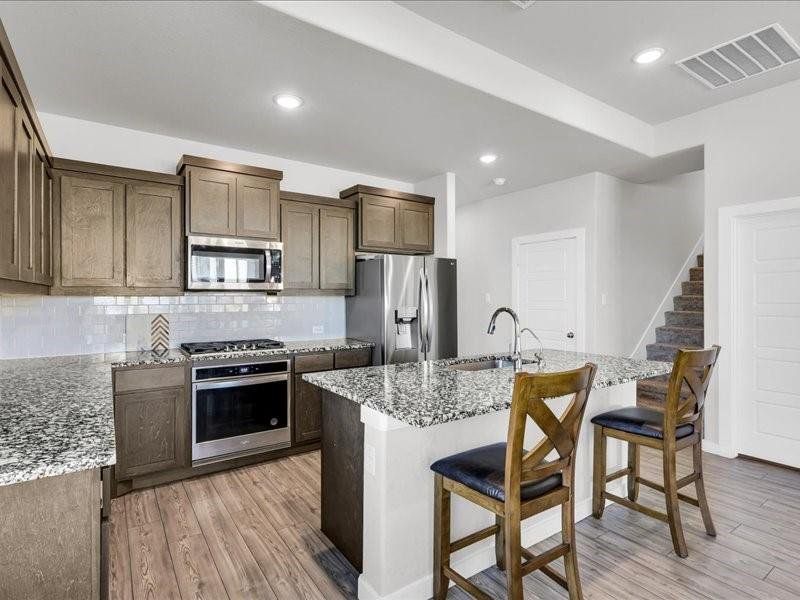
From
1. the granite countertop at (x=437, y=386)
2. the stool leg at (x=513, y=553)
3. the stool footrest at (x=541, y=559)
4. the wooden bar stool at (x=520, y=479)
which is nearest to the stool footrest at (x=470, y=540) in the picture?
the wooden bar stool at (x=520, y=479)

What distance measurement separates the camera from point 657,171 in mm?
4578

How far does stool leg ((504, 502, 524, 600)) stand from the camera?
1.55 meters

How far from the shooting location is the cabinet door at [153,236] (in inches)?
131

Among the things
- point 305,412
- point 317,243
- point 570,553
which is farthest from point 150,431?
point 570,553

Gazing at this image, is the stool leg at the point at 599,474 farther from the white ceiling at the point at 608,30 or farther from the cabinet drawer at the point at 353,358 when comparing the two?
the white ceiling at the point at 608,30

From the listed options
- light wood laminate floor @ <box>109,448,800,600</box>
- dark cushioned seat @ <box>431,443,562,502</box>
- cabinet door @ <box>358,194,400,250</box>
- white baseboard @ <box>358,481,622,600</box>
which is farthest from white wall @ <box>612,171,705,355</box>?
dark cushioned seat @ <box>431,443,562,502</box>

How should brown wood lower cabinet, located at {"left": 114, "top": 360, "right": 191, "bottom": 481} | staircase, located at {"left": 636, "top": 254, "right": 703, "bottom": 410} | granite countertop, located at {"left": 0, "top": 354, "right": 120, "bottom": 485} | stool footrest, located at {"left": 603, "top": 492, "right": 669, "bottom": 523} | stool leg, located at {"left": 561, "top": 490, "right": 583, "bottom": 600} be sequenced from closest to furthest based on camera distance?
1. granite countertop, located at {"left": 0, "top": 354, "right": 120, "bottom": 485}
2. stool leg, located at {"left": 561, "top": 490, "right": 583, "bottom": 600}
3. stool footrest, located at {"left": 603, "top": 492, "right": 669, "bottom": 523}
4. brown wood lower cabinet, located at {"left": 114, "top": 360, "right": 191, "bottom": 481}
5. staircase, located at {"left": 636, "top": 254, "right": 703, "bottom": 410}

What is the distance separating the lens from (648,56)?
286cm

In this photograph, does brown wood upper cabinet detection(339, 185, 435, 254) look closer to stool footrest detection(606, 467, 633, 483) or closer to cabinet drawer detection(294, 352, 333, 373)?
cabinet drawer detection(294, 352, 333, 373)

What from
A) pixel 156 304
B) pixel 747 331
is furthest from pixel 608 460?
pixel 156 304

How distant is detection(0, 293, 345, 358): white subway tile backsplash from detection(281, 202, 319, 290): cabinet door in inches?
13.7

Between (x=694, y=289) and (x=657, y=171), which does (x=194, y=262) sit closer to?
(x=657, y=171)

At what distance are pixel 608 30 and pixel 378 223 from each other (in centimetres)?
249

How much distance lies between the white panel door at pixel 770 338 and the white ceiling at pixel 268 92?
3.34ft
